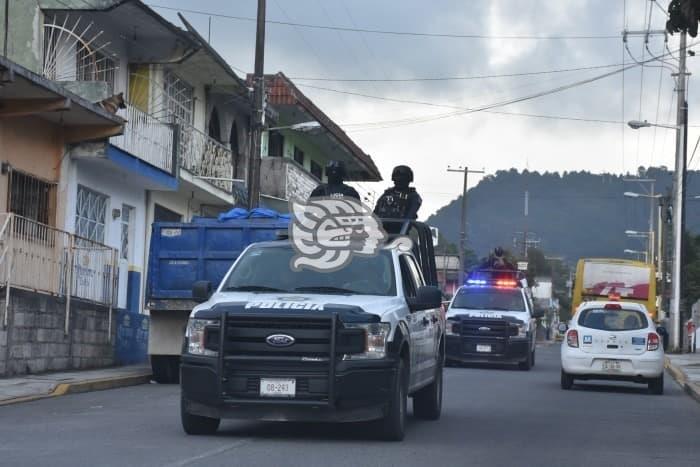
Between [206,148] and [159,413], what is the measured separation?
18.5 metres

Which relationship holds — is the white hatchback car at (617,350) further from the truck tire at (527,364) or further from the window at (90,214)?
the window at (90,214)

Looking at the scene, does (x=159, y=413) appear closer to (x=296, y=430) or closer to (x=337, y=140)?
(x=296, y=430)

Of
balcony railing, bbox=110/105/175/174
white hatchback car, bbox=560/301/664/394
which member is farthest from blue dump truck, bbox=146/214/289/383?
white hatchback car, bbox=560/301/664/394

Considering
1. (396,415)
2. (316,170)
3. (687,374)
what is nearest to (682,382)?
(687,374)

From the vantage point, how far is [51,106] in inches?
860

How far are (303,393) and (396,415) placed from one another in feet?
3.17

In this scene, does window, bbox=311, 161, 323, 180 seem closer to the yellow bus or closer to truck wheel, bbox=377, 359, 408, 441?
the yellow bus

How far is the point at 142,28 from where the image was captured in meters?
27.3

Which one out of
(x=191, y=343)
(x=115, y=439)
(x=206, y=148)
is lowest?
(x=115, y=439)

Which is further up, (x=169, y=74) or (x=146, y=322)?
(x=169, y=74)

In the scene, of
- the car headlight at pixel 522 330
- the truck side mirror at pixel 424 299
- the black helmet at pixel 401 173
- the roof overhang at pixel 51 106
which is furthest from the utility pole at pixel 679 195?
the truck side mirror at pixel 424 299

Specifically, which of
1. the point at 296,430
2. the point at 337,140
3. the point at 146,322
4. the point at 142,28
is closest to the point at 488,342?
the point at 146,322

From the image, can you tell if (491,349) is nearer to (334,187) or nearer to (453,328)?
(453,328)

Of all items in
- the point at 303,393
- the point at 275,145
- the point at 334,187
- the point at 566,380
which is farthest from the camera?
the point at 275,145
